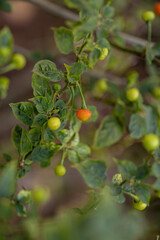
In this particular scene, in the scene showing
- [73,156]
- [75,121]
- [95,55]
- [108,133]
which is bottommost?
[108,133]

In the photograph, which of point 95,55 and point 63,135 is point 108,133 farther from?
point 95,55

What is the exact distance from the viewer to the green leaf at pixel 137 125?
1.12 m

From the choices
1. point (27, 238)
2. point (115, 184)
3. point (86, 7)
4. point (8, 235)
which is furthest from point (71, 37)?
point (8, 235)

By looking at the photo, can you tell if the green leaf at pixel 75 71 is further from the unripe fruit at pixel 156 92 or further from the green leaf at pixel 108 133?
the unripe fruit at pixel 156 92

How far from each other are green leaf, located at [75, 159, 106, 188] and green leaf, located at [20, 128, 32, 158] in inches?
7.3

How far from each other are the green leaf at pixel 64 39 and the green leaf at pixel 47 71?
143 millimetres

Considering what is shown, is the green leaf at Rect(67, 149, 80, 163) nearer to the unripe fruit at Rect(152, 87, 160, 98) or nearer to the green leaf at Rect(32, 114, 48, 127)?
the green leaf at Rect(32, 114, 48, 127)

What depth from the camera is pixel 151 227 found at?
140 centimetres

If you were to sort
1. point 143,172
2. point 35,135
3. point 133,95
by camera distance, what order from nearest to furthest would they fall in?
point 35,135 → point 143,172 → point 133,95

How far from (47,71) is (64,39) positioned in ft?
0.64

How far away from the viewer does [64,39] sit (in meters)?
0.89

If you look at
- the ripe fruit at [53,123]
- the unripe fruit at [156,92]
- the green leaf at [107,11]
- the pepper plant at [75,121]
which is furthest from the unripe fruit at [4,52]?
the unripe fruit at [156,92]

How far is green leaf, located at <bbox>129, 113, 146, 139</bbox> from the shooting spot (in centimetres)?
112

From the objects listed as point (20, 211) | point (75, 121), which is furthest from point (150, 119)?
point (20, 211)
